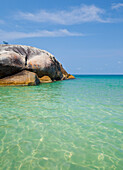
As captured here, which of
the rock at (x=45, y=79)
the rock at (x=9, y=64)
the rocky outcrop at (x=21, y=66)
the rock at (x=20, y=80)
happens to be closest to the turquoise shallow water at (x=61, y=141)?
the rock at (x=20, y=80)

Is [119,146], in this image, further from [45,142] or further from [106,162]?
[45,142]

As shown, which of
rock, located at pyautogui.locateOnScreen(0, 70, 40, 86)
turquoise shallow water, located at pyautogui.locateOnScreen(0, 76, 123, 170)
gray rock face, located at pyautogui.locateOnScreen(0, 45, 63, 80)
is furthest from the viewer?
gray rock face, located at pyautogui.locateOnScreen(0, 45, 63, 80)

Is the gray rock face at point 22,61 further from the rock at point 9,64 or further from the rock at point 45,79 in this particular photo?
the rock at point 45,79

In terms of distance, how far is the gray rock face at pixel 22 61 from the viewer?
55.0 feet

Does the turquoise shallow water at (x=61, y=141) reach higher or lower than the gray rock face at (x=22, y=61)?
lower

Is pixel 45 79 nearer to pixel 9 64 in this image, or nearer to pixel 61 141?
pixel 9 64

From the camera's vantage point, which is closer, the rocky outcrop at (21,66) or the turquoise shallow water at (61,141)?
the turquoise shallow water at (61,141)

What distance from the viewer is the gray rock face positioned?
16758 millimetres

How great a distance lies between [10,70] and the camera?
55.9ft

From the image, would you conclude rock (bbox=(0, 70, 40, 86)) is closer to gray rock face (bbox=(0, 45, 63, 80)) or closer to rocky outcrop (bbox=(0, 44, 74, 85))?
rocky outcrop (bbox=(0, 44, 74, 85))

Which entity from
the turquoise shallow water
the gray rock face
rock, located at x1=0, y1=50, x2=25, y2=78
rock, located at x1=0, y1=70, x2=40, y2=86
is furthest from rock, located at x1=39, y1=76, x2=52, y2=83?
the turquoise shallow water

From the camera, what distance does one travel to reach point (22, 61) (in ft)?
60.1

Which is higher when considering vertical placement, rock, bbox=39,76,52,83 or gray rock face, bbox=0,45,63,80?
gray rock face, bbox=0,45,63,80

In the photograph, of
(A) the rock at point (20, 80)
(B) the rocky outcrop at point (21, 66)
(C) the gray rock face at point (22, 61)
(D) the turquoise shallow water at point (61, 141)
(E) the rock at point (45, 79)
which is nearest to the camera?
(D) the turquoise shallow water at point (61, 141)
